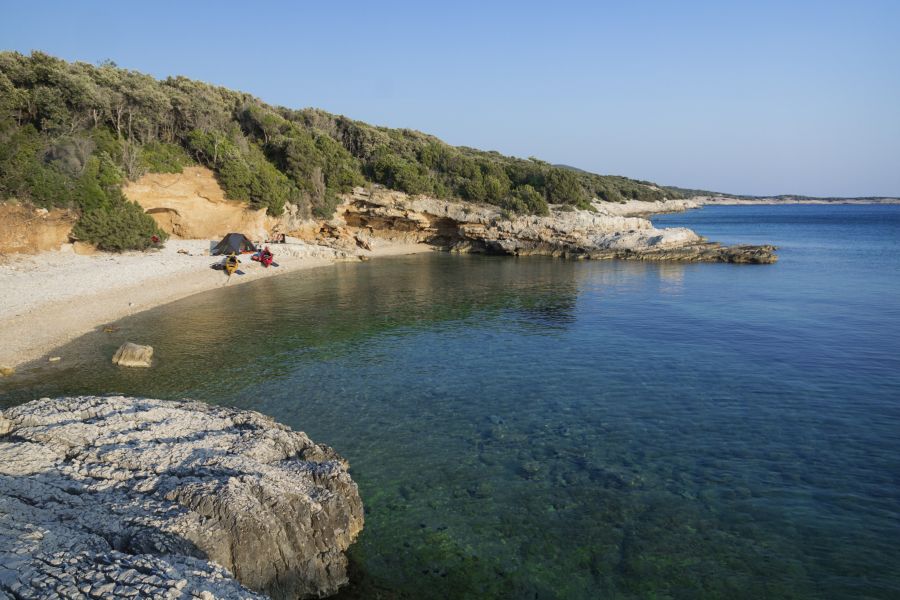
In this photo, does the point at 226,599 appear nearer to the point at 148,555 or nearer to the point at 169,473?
the point at 148,555

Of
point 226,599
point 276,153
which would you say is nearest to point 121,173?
point 276,153

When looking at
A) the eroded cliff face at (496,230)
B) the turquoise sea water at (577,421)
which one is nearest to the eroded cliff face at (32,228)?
the turquoise sea water at (577,421)

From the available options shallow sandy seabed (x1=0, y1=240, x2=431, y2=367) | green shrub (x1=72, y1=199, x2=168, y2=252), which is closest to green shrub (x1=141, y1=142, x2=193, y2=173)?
green shrub (x1=72, y1=199, x2=168, y2=252)

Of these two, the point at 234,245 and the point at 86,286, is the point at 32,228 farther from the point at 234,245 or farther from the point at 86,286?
the point at 234,245

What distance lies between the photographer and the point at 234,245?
34625 millimetres

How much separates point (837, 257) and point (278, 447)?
50.4m

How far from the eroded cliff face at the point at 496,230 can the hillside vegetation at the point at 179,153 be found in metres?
1.80

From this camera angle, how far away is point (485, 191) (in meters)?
51.1

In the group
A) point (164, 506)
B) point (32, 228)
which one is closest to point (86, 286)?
point (32, 228)

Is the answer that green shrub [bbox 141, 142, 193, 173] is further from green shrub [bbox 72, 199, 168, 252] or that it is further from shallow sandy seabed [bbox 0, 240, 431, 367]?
shallow sandy seabed [bbox 0, 240, 431, 367]

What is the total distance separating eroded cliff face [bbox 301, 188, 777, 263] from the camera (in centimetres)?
4519

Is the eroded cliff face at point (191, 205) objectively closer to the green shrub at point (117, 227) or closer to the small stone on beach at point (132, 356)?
the green shrub at point (117, 227)

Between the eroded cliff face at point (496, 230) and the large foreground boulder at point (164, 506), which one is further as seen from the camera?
the eroded cliff face at point (496, 230)

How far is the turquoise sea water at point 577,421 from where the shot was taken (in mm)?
7461
